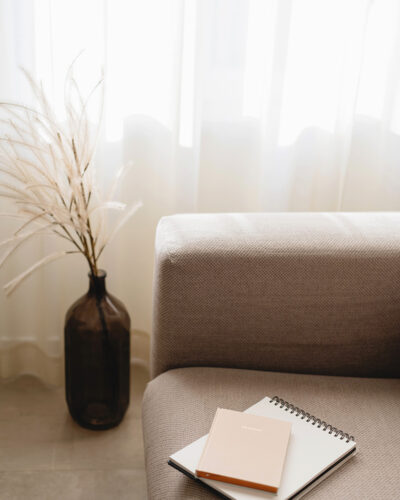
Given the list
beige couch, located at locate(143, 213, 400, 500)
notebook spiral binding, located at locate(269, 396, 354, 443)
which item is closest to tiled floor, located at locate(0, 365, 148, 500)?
beige couch, located at locate(143, 213, 400, 500)

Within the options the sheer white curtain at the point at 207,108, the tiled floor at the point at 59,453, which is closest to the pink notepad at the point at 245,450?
the tiled floor at the point at 59,453

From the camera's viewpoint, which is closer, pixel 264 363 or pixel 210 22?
pixel 264 363

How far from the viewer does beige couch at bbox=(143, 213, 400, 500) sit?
1.22 metres

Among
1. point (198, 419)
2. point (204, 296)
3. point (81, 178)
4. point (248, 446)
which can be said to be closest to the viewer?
point (248, 446)

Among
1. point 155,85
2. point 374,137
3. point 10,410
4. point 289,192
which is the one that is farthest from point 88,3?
point 10,410

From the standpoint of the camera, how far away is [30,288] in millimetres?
1789

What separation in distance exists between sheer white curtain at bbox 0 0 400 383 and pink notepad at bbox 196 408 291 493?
819 millimetres

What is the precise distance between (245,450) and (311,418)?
7.1 inches

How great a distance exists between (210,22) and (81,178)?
1.86ft

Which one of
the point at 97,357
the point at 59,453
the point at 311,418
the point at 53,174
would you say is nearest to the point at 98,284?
the point at 97,357

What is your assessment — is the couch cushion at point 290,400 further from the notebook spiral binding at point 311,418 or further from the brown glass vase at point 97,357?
the brown glass vase at point 97,357

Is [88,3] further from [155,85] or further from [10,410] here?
[10,410]

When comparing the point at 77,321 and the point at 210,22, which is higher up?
the point at 210,22

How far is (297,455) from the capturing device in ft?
3.38
